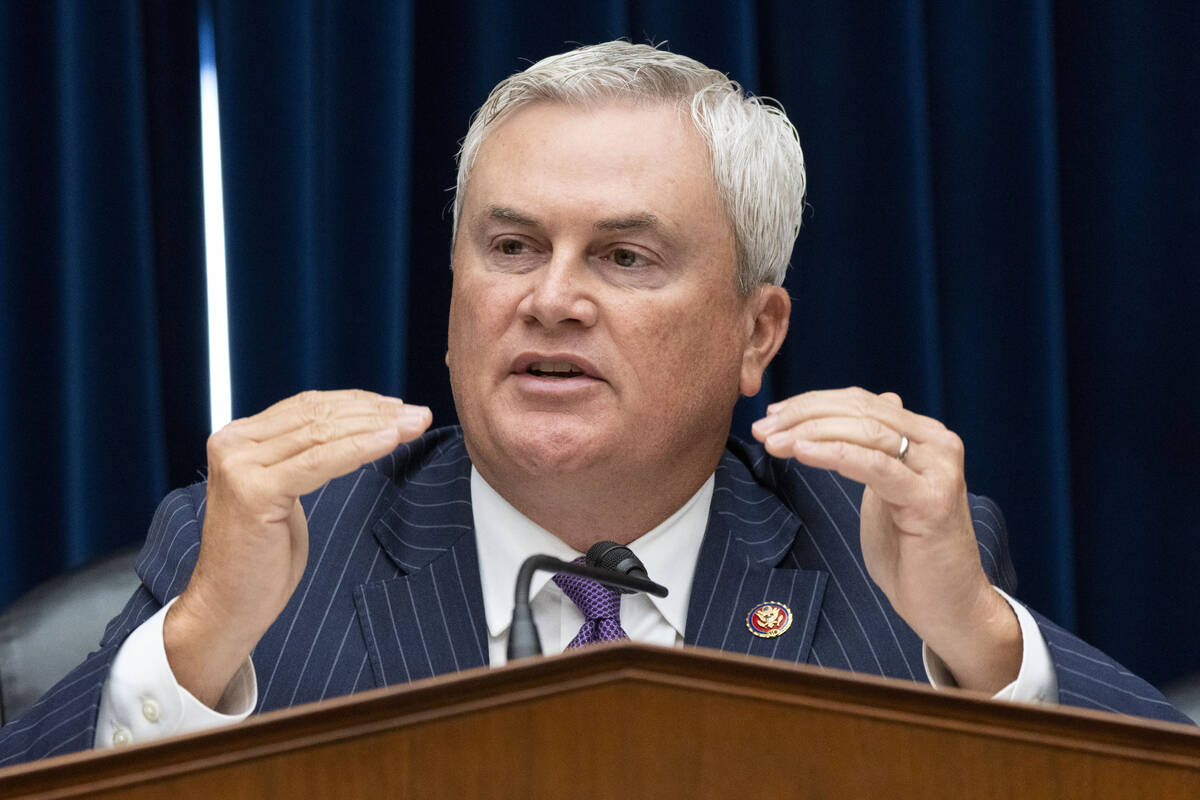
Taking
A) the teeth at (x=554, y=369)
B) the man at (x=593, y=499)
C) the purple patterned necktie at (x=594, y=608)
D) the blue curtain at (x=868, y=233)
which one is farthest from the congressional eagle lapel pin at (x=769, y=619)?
the blue curtain at (x=868, y=233)

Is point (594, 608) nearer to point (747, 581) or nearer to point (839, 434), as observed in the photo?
point (747, 581)

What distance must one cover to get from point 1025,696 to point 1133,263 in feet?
4.16

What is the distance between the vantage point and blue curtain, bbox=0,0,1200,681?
2.27 metres

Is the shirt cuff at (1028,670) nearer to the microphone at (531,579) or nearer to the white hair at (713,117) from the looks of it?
the microphone at (531,579)

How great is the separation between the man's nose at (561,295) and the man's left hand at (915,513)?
14.7 inches

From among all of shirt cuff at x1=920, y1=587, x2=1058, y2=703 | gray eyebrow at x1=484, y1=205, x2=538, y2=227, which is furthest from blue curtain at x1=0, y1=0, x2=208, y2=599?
shirt cuff at x1=920, y1=587, x2=1058, y2=703

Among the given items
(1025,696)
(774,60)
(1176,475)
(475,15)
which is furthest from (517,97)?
(1176,475)

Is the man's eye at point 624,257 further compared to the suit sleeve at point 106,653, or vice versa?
the man's eye at point 624,257

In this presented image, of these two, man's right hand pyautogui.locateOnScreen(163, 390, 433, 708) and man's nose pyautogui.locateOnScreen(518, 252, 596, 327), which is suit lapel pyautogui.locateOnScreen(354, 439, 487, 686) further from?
man's nose pyautogui.locateOnScreen(518, 252, 596, 327)

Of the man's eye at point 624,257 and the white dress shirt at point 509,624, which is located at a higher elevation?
the man's eye at point 624,257

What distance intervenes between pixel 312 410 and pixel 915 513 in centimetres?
66

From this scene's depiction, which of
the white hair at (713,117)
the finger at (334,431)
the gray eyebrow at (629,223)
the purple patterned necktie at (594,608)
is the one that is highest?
the white hair at (713,117)

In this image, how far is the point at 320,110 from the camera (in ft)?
7.50

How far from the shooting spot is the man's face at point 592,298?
1666mm
